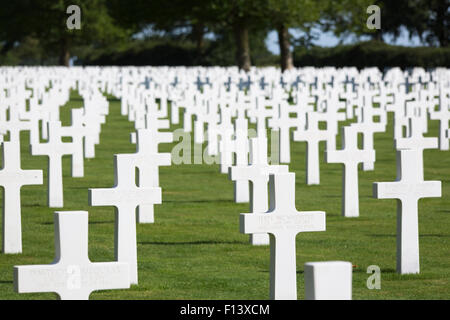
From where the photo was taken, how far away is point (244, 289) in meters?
7.98

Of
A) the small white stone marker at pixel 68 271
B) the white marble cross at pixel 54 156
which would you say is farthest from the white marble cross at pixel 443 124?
the small white stone marker at pixel 68 271

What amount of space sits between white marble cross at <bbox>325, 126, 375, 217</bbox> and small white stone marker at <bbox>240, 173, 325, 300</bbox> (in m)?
4.26

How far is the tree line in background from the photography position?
2068 inches

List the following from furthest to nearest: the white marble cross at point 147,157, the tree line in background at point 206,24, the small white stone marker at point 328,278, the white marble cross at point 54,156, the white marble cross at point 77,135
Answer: the tree line in background at point 206,24
the white marble cross at point 77,135
the white marble cross at point 54,156
the white marble cross at point 147,157
the small white stone marker at point 328,278

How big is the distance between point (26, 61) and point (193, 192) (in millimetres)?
126206

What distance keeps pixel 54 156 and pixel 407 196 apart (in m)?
4.76

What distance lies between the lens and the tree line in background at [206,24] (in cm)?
5253

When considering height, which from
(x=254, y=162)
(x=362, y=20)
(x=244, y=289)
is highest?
(x=362, y=20)

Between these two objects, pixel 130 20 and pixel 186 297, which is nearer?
pixel 186 297

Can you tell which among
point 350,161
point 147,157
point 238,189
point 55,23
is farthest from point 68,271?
point 55,23

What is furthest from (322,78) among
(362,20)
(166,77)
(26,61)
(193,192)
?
(26,61)

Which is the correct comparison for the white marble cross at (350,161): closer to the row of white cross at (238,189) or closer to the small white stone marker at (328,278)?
the row of white cross at (238,189)

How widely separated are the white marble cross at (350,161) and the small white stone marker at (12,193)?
3.12 metres
